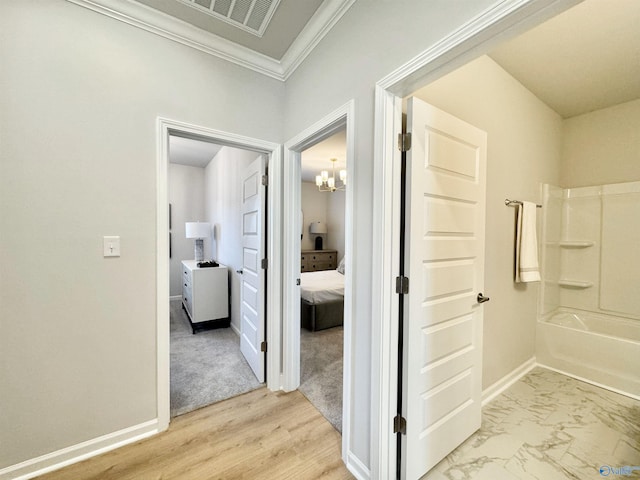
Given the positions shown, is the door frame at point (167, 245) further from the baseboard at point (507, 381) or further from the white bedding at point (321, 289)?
the baseboard at point (507, 381)

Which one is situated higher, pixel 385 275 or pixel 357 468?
pixel 385 275

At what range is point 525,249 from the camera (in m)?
2.23

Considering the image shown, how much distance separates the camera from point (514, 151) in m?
2.26

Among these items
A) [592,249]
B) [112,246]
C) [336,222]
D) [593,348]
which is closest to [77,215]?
[112,246]

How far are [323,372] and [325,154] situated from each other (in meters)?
3.34

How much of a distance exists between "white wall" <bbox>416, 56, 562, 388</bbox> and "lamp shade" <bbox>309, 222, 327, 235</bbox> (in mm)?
4783

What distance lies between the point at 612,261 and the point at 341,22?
3438mm

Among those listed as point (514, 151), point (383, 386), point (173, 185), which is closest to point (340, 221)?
point (173, 185)

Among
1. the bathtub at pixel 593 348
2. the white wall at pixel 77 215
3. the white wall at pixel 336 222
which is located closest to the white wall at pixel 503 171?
the bathtub at pixel 593 348

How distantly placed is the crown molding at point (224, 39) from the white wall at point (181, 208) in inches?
153

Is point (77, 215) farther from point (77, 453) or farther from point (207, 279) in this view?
point (207, 279)

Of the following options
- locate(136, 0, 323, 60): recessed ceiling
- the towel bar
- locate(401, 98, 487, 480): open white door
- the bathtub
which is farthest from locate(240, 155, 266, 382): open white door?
the bathtub

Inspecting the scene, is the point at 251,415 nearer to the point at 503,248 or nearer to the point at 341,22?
the point at 503,248

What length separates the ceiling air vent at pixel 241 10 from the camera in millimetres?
1581
